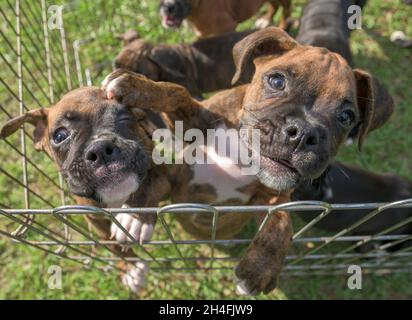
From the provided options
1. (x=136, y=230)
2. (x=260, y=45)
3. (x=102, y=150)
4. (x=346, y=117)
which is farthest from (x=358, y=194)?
(x=102, y=150)

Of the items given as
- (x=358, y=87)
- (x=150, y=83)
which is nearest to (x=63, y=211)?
(x=150, y=83)

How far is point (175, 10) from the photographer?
4730mm

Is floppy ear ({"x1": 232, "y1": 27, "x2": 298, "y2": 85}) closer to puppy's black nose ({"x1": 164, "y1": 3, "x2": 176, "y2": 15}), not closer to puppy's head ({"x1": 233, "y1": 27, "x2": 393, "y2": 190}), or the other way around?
puppy's head ({"x1": 233, "y1": 27, "x2": 393, "y2": 190})

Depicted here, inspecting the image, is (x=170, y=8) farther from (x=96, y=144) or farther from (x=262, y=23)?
(x=96, y=144)

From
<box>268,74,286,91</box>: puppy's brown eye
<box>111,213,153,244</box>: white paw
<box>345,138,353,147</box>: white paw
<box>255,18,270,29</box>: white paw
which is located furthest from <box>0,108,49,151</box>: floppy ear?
<box>255,18,270,29</box>: white paw

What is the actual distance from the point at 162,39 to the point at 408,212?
3515mm

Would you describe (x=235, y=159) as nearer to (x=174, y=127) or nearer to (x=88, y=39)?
(x=174, y=127)

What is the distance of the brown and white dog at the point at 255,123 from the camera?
2.60 metres

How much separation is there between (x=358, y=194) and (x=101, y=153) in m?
2.30

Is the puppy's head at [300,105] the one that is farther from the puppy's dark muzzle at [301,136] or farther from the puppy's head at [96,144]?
the puppy's head at [96,144]

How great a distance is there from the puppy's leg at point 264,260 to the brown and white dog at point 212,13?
2.92 meters

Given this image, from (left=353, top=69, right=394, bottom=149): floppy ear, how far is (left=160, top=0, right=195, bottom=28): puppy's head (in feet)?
7.71

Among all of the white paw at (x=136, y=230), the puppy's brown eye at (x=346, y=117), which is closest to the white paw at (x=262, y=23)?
the puppy's brown eye at (x=346, y=117)

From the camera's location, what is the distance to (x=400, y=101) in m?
5.22
